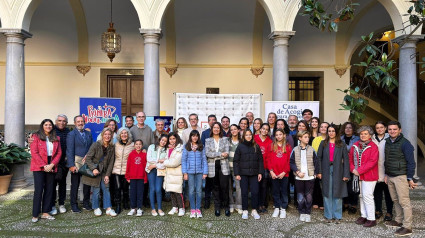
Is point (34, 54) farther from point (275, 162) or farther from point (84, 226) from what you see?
point (275, 162)

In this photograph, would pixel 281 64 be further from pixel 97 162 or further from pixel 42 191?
pixel 42 191

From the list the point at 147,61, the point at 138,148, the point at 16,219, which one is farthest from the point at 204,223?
the point at 147,61

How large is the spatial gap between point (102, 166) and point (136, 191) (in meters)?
0.73

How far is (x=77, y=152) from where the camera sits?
5.42m

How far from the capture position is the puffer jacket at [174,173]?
17.6 ft

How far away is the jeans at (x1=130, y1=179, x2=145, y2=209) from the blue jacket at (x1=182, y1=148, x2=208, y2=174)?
811 millimetres

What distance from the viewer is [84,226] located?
16.0 feet

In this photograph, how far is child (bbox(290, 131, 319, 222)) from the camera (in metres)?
5.23

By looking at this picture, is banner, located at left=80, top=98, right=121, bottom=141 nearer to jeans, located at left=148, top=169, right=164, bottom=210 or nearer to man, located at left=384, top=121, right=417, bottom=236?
jeans, located at left=148, top=169, right=164, bottom=210

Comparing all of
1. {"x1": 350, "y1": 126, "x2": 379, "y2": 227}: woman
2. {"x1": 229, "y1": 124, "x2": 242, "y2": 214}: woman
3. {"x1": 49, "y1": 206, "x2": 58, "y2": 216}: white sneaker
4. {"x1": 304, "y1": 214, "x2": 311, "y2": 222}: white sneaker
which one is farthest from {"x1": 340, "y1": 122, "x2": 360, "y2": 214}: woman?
{"x1": 49, "y1": 206, "x2": 58, "y2": 216}: white sneaker

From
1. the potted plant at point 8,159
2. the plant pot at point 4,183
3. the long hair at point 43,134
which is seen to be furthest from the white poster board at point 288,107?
the plant pot at point 4,183

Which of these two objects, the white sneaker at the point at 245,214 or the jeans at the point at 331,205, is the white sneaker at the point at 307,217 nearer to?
the jeans at the point at 331,205

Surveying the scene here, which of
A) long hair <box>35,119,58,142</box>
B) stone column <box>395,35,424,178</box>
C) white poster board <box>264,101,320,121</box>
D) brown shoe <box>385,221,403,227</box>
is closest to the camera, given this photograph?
brown shoe <box>385,221,403,227</box>

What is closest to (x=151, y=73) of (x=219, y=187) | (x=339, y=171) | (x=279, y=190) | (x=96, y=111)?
(x=96, y=111)
